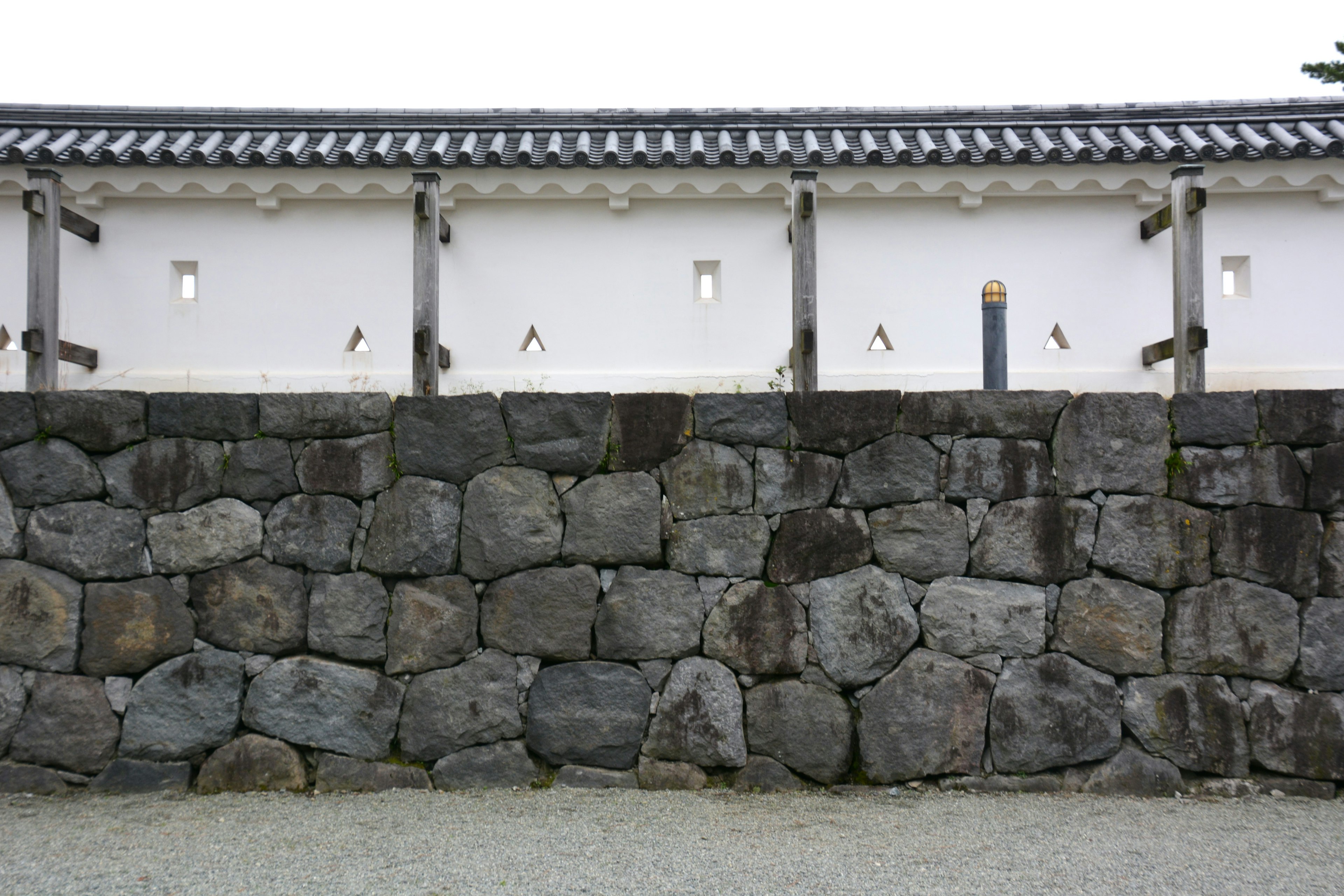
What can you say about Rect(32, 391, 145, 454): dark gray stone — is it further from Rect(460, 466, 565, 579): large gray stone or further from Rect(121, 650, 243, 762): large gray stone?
Rect(460, 466, 565, 579): large gray stone

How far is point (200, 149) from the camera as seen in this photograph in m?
4.75

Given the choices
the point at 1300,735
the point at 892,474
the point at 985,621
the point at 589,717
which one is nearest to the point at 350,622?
the point at 589,717

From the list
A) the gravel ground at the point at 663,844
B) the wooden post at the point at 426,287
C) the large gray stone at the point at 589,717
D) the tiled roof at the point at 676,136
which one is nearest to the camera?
the gravel ground at the point at 663,844

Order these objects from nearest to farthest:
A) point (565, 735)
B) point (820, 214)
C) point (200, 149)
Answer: point (565, 735), point (200, 149), point (820, 214)

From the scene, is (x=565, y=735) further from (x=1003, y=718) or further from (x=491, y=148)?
(x=491, y=148)

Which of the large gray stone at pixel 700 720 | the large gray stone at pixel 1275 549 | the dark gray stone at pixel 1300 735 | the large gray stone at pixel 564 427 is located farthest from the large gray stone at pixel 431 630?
the dark gray stone at pixel 1300 735

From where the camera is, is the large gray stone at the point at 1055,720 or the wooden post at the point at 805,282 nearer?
the large gray stone at the point at 1055,720

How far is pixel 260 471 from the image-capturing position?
4.02 meters

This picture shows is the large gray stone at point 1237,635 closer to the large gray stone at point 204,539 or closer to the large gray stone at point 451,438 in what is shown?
the large gray stone at point 451,438

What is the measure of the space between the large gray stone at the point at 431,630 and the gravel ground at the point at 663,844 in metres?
0.66

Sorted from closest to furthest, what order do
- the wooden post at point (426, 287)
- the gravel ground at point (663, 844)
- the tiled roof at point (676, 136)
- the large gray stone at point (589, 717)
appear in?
1. the gravel ground at point (663, 844)
2. the large gray stone at point (589, 717)
3. the wooden post at point (426, 287)
4. the tiled roof at point (676, 136)

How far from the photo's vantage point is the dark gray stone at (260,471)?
13.2ft

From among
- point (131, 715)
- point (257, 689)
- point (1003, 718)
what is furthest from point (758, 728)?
point (131, 715)

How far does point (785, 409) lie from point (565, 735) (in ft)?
6.66
